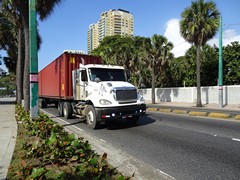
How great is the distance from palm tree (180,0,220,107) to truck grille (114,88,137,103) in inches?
648

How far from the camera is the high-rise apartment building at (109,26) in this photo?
3716 inches

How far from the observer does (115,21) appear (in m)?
96.2

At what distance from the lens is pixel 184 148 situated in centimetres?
738

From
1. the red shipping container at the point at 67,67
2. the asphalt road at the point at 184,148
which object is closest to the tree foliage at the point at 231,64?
the red shipping container at the point at 67,67

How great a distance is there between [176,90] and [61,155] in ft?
99.5

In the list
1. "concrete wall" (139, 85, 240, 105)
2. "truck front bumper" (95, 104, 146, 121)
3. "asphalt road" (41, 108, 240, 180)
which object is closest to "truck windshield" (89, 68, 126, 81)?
"truck front bumper" (95, 104, 146, 121)

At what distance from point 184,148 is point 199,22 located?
21.0 m

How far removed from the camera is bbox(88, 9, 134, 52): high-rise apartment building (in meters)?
94.4

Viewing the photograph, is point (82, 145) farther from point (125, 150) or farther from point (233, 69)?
point (233, 69)

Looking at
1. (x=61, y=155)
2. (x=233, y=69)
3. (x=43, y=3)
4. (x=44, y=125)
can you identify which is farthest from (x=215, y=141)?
(x=233, y=69)

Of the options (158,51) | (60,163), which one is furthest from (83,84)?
(158,51)

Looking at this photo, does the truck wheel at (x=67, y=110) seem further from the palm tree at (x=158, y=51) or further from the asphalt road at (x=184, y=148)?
the palm tree at (x=158, y=51)

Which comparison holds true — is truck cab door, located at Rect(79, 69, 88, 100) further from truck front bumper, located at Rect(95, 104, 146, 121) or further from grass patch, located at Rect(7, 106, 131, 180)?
grass patch, located at Rect(7, 106, 131, 180)

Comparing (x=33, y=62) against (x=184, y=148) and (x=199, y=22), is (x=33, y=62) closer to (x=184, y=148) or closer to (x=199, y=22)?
(x=184, y=148)
